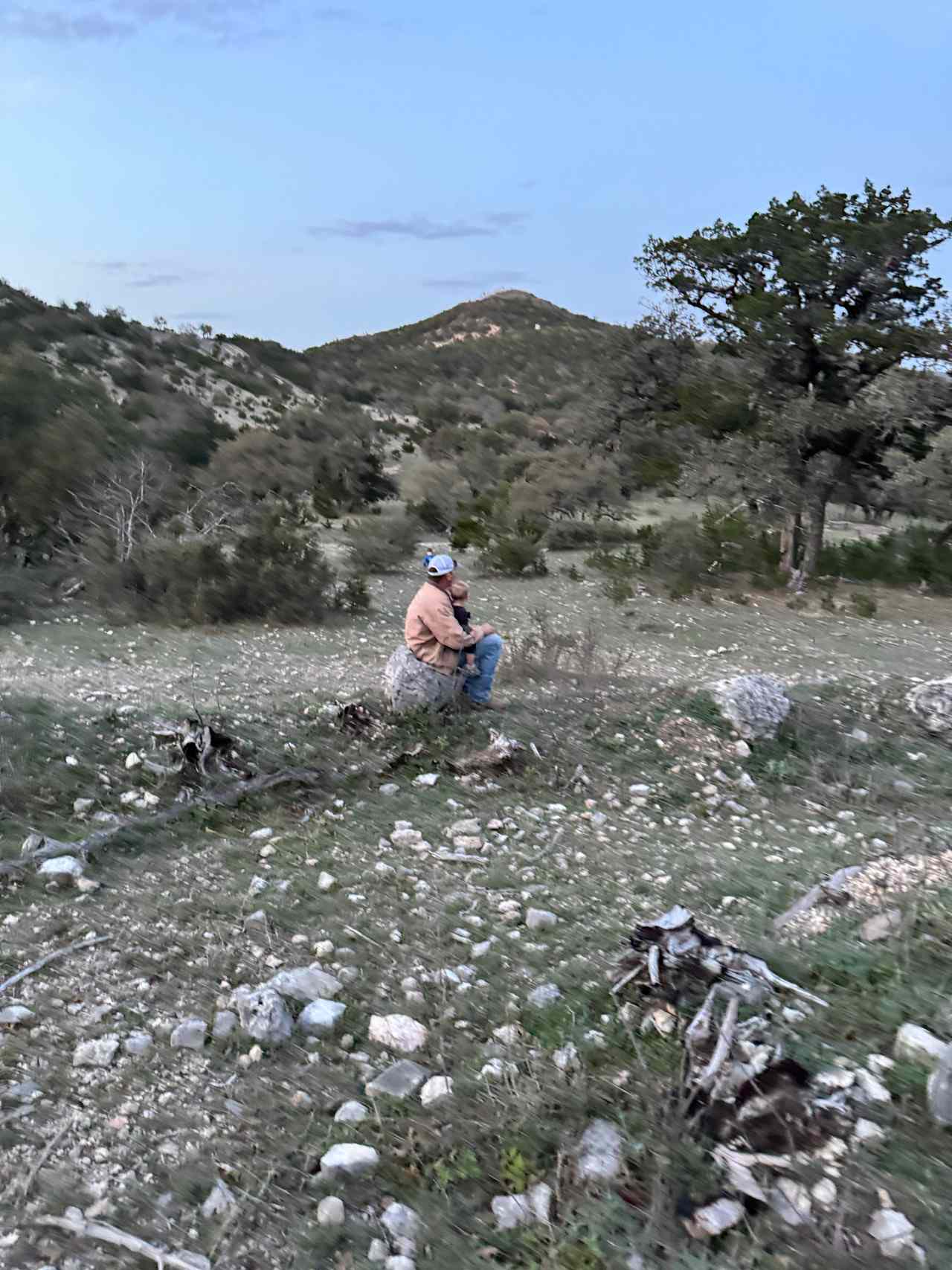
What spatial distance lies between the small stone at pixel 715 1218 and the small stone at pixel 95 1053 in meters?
1.69

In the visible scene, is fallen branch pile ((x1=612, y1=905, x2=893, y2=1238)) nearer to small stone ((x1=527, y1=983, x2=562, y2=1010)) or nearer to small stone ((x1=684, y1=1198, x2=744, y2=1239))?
small stone ((x1=684, y1=1198, x2=744, y2=1239))

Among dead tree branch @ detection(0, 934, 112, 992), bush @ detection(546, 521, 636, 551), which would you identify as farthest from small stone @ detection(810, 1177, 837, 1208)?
bush @ detection(546, 521, 636, 551)

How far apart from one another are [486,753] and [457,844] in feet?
3.35

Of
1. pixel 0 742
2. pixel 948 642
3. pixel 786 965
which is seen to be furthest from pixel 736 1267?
pixel 948 642

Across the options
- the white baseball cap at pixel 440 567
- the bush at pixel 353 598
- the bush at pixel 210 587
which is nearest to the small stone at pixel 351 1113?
the white baseball cap at pixel 440 567

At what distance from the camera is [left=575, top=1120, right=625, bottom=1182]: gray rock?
205cm

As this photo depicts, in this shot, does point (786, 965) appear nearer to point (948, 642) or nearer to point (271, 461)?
point (948, 642)

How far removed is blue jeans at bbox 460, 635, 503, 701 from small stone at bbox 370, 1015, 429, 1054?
11.0ft

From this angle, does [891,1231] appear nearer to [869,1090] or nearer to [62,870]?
[869,1090]

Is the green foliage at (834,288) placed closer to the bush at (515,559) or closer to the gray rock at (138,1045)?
the bush at (515,559)

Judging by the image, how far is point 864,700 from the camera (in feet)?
22.3

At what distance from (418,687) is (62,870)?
257 cm

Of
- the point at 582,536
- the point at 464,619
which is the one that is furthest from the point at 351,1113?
the point at 582,536

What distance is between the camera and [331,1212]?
2041mm
